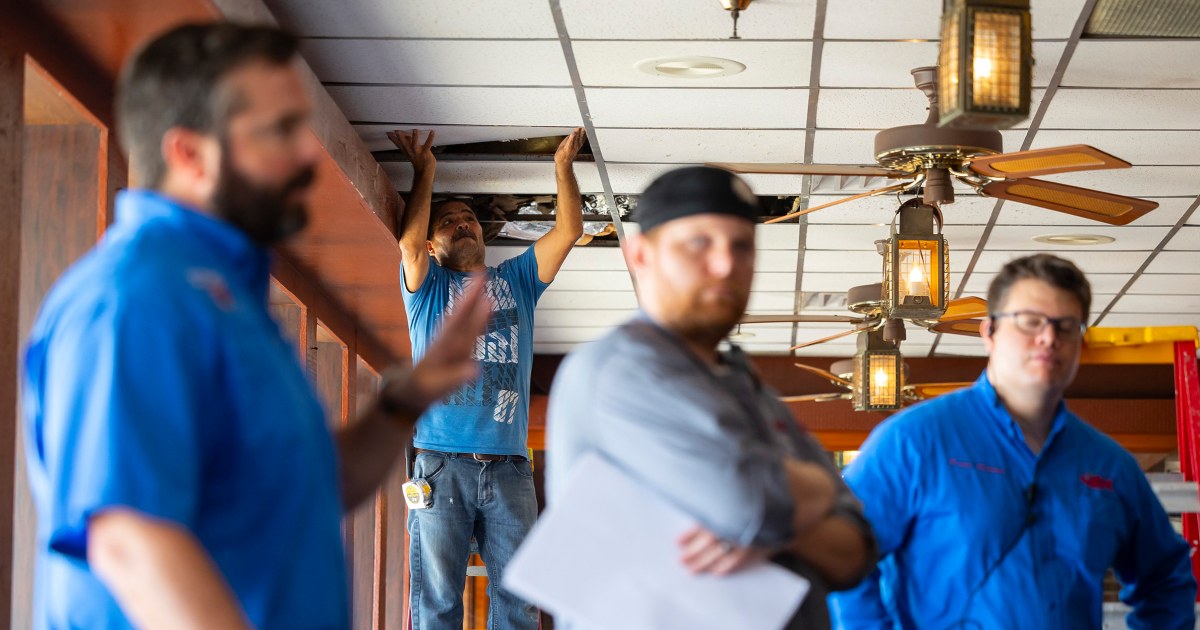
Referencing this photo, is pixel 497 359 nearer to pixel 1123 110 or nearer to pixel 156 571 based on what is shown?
pixel 1123 110

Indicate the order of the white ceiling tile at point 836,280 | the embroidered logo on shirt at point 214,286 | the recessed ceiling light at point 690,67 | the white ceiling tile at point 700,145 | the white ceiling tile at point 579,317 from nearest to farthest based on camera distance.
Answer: the embroidered logo on shirt at point 214,286
the recessed ceiling light at point 690,67
the white ceiling tile at point 700,145
the white ceiling tile at point 836,280
the white ceiling tile at point 579,317

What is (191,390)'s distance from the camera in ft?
4.40

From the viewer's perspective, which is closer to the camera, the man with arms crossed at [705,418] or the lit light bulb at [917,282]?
the man with arms crossed at [705,418]

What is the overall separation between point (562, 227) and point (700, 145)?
5.54ft

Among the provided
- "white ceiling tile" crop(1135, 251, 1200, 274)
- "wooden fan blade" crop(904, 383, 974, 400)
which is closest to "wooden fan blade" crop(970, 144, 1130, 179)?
"wooden fan blade" crop(904, 383, 974, 400)

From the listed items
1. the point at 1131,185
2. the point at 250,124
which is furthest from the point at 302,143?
the point at 1131,185

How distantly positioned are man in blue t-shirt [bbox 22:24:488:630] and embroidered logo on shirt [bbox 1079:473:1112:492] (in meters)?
1.58

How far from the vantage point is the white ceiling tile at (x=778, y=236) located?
822 centimetres

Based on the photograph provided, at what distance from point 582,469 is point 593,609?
0.16 meters

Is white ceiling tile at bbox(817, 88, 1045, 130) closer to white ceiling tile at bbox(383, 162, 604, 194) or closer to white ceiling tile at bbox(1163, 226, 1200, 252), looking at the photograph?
white ceiling tile at bbox(383, 162, 604, 194)

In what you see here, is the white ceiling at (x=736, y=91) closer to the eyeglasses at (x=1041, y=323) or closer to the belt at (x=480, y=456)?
the belt at (x=480, y=456)

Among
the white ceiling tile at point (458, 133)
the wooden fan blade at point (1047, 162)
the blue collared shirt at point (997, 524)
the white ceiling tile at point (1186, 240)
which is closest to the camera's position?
the blue collared shirt at point (997, 524)

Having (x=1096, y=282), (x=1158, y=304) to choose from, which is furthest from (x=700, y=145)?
(x=1158, y=304)

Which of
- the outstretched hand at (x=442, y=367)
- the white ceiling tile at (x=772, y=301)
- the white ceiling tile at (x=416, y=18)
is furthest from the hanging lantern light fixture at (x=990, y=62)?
the white ceiling tile at (x=772, y=301)
